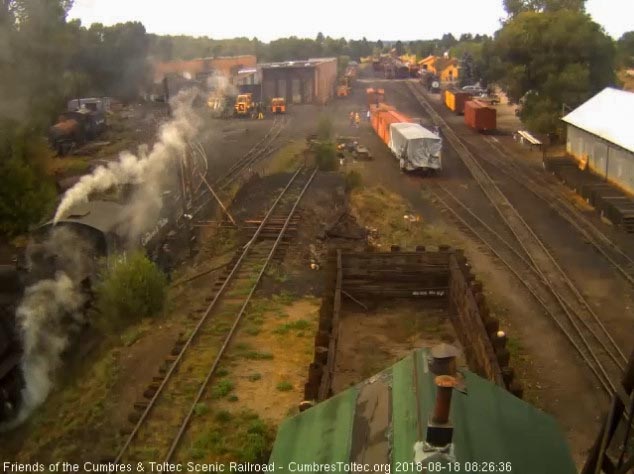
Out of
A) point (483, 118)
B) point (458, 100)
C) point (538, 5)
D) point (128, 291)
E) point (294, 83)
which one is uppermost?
point (538, 5)

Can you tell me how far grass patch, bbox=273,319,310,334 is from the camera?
13.5 metres

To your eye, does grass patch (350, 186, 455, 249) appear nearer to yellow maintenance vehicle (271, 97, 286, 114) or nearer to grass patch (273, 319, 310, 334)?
grass patch (273, 319, 310, 334)

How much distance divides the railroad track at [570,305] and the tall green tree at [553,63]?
13.9m

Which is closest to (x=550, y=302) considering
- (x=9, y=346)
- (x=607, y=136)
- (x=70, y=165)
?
(x=9, y=346)

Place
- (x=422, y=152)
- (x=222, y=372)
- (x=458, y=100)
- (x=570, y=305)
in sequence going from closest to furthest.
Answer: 1. (x=222, y=372)
2. (x=570, y=305)
3. (x=422, y=152)
4. (x=458, y=100)

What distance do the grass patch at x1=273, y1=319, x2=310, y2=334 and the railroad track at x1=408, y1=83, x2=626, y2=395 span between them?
5565 millimetres

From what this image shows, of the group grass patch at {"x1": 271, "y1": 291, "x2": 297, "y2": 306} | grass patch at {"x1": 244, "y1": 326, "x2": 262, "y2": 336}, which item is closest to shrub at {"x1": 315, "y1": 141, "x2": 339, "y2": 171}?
grass patch at {"x1": 271, "y1": 291, "x2": 297, "y2": 306}

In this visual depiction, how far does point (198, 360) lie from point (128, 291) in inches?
104

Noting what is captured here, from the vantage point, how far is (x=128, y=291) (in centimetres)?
1378

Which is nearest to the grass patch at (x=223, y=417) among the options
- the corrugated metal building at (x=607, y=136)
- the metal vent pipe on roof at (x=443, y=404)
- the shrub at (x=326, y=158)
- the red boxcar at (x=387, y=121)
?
the metal vent pipe on roof at (x=443, y=404)

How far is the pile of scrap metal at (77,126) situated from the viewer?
3612 cm

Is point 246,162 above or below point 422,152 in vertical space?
below

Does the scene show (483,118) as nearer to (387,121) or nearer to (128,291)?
(387,121)

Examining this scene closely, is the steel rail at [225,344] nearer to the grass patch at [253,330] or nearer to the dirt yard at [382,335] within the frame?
the grass patch at [253,330]
